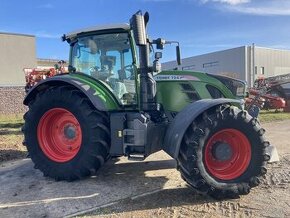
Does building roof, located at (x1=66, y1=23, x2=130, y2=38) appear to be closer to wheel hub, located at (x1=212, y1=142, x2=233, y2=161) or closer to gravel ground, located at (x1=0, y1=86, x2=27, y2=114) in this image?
wheel hub, located at (x1=212, y1=142, x2=233, y2=161)

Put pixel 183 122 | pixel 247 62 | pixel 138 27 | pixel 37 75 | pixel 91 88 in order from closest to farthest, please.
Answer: pixel 183 122, pixel 138 27, pixel 91 88, pixel 37 75, pixel 247 62

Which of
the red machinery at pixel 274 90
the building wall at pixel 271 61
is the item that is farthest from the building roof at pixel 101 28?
the building wall at pixel 271 61

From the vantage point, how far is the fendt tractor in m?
5.25

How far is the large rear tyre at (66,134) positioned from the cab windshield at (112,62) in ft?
1.63

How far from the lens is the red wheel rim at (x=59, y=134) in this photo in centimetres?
635

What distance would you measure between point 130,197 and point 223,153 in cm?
142

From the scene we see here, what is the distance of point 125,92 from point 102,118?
0.60 metres

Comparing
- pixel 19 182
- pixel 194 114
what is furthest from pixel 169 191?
pixel 19 182

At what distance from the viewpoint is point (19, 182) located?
20.4 ft

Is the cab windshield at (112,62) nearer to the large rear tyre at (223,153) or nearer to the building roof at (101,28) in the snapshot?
Result: the building roof at (101,28)

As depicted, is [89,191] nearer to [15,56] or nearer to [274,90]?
[274,90]

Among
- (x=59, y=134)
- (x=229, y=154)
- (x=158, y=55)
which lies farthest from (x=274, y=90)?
(x=59, y=134)

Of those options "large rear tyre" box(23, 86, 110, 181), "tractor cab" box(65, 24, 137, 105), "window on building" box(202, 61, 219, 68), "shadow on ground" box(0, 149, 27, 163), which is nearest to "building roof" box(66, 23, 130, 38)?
"tractor cab" box(65, 24, 137, 105)

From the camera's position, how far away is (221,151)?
544 cm
